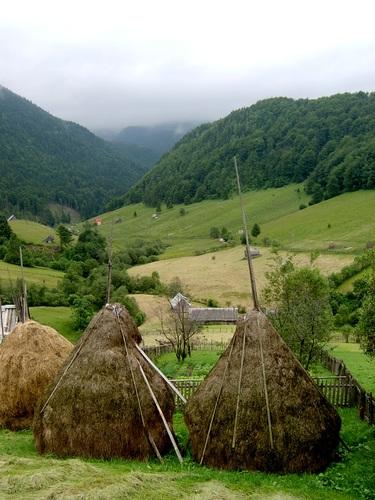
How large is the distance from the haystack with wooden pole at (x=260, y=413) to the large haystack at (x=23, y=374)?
698cm

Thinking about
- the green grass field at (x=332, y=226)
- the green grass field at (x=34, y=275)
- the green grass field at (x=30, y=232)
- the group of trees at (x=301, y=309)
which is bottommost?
the group of trees at (x=301, y=309)

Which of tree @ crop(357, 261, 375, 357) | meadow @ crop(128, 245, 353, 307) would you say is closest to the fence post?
tree @ crop(357, 261, 375, 357)

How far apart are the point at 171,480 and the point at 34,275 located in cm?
6864

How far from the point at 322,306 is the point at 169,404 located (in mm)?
11402

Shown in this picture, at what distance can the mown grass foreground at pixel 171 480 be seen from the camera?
410 inches

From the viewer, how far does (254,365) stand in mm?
14305

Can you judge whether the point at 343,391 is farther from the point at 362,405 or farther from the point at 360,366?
the point at 360,366

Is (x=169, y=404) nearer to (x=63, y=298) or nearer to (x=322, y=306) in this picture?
(x=322, y=306)

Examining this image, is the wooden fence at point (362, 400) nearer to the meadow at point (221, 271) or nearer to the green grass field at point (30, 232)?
the meadow at point (221, 271)

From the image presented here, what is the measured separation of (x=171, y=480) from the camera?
11703 mm

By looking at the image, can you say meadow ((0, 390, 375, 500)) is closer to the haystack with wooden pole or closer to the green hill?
the haystack with wooden pole

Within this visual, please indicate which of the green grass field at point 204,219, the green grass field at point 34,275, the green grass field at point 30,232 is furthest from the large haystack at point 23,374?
the green grass field at point 204,219

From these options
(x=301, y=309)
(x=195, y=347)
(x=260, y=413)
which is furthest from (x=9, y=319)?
(x=260, y=413)

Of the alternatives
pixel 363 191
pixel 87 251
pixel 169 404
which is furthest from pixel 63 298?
pixel 363 191
